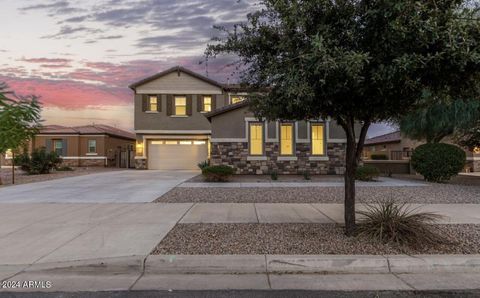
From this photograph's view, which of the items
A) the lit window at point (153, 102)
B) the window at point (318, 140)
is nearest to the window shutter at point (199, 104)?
the lit window at point (153, 102)

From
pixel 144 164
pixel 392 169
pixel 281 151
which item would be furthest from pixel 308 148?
pixel 144 164

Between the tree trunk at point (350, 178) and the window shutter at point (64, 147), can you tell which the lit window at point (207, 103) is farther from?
the tree trunk at point (350, 178)

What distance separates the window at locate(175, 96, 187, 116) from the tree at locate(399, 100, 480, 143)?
54.8 feet

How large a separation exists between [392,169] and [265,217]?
19.0m

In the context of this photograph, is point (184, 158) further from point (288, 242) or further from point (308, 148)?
point (288, 242)

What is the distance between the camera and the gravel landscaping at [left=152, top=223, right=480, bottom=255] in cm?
630

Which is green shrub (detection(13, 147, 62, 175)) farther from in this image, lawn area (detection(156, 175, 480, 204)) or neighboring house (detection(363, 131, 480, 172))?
neighboring house (detection(363, 131, 480, 172))

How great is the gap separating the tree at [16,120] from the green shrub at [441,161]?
2161cm

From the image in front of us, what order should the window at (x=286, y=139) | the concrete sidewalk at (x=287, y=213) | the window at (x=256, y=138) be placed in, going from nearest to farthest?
the concrete sidewalk at (x=287, y=213)
the window at (x=256, y=138)
the window at (x=286, y=139)

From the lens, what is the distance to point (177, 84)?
30.2 metres

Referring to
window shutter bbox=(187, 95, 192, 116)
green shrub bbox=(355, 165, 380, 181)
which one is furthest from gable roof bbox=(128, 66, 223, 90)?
green shrub bbox=(355, 165, 380, 181)

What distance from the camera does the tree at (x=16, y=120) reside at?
1969 cm

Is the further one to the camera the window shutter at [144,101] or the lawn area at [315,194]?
the window shutter at [144,101]

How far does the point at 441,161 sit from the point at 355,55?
1538 cm
